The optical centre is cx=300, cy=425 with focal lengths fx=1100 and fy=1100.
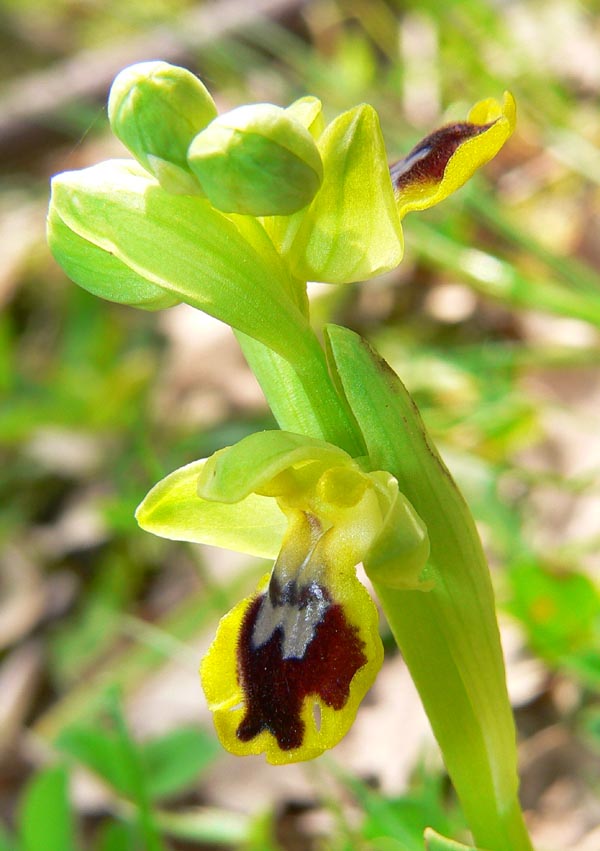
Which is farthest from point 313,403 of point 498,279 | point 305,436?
point 498,279

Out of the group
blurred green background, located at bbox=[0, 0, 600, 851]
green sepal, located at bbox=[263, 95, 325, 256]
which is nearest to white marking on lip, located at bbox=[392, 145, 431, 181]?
green sepal, located at bbox=[263, 95, 325, 256]

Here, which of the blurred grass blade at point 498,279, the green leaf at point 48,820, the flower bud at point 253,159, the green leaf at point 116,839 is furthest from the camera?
the blurred grass blade at point 498,279

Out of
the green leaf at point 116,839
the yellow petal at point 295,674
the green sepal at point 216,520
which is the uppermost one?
the green sepal at point 216,520

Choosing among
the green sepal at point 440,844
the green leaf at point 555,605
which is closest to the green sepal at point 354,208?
the green sepal at point 440,844

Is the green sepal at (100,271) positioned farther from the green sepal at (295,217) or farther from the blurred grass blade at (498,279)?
the blurred grass blade at (498,279)

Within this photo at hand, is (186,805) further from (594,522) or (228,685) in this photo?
(228,685)

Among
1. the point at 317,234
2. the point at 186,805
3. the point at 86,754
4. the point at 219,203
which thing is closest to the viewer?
the point at 219,203

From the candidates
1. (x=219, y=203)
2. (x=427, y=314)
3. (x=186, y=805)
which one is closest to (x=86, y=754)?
(x=186, y=805)

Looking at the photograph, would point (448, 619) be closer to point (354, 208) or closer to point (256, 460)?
point (256, 460)
